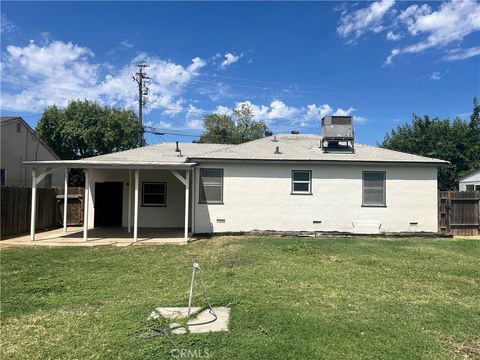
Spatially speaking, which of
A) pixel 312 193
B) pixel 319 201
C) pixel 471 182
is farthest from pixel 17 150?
pixel 471 182

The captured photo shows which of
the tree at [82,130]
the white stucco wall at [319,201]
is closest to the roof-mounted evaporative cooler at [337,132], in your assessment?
the white stucco wall at [319,201]

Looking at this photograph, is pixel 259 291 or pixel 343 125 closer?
pixel 259 291

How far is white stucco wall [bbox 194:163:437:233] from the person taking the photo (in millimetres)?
14758

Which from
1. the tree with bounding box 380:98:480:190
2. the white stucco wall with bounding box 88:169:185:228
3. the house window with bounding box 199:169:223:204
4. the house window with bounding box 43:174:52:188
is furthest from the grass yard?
the tree with bounding box 380:98:480:190

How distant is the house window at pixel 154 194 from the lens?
16906mm

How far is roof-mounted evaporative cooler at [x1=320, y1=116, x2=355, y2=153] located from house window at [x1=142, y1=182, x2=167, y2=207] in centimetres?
710

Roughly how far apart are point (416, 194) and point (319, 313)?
37.0ft

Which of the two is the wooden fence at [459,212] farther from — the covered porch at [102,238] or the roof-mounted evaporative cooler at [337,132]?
the covered porch at [102,238]

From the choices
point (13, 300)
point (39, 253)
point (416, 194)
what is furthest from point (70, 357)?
point (416, 194)

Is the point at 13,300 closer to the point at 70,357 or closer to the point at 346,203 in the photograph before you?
the point at 70,357

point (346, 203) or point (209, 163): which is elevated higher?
point (209, 163)

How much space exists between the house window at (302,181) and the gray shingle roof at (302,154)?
1.96 ft

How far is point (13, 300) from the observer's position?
607cm

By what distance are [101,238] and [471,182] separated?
20215mm
